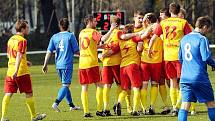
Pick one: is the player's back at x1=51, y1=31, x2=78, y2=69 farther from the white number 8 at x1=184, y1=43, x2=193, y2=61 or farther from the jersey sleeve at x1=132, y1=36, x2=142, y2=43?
the white number 8 at x1=184, y1=43, x2=193, y2=61

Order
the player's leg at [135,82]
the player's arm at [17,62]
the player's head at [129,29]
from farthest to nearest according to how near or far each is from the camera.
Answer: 1. the player's head at [129,29]
2. the player's leg at [135,82]
3. the player's arm at [17,62]

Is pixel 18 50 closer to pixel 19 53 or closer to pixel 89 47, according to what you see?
pixel 19 53

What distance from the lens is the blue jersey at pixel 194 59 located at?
488 inches

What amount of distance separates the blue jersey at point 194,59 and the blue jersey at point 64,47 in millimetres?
4844

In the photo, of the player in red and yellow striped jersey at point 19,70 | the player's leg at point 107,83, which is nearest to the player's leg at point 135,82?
the player's leg at point 107,83

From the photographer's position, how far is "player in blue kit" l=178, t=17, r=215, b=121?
12445mm

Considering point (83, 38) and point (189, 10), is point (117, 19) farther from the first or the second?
point (189, 10)

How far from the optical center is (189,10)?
6644cm

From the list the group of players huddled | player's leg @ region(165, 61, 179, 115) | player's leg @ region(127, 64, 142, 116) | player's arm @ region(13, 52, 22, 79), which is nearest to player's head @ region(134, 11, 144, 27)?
the group of players huddled

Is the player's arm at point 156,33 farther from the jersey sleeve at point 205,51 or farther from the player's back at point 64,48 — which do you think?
the jersey sleeve at point 205,51

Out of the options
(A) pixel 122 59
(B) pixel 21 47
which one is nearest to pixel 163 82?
(A) pixel 122 59

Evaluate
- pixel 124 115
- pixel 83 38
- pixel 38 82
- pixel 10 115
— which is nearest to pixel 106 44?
pixel 83 38

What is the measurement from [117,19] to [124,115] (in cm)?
217

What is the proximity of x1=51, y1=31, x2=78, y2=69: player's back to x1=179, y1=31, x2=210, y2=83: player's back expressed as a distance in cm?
488
